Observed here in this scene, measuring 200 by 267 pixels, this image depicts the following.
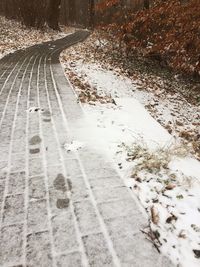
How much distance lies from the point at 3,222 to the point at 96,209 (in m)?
0.94

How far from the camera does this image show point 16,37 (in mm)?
17281

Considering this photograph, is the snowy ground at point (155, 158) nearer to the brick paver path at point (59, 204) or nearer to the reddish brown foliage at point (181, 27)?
the brick paver path at point (59, 204)

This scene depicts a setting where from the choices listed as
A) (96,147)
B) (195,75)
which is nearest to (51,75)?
(96,147)

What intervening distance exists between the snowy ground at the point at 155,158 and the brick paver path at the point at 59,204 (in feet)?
0.59

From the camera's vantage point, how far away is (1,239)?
2760 mm

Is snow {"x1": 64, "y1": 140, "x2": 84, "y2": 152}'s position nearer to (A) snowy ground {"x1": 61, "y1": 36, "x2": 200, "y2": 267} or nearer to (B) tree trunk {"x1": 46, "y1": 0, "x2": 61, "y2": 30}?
(A) snowy ground {"x1": 61, "y1": 36, "x2": 200, "y2": 267}

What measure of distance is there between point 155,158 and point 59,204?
1471 millimetres

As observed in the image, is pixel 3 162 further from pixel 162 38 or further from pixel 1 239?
pixel 162 38

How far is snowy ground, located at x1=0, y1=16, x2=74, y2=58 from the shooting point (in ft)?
45.9

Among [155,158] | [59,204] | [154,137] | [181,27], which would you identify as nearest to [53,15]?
[181,27]

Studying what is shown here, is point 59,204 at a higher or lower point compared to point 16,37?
higher

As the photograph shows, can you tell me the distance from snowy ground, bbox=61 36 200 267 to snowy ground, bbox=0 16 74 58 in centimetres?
697

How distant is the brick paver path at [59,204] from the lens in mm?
2619

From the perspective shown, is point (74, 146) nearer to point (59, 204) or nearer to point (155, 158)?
point (155, 158)
